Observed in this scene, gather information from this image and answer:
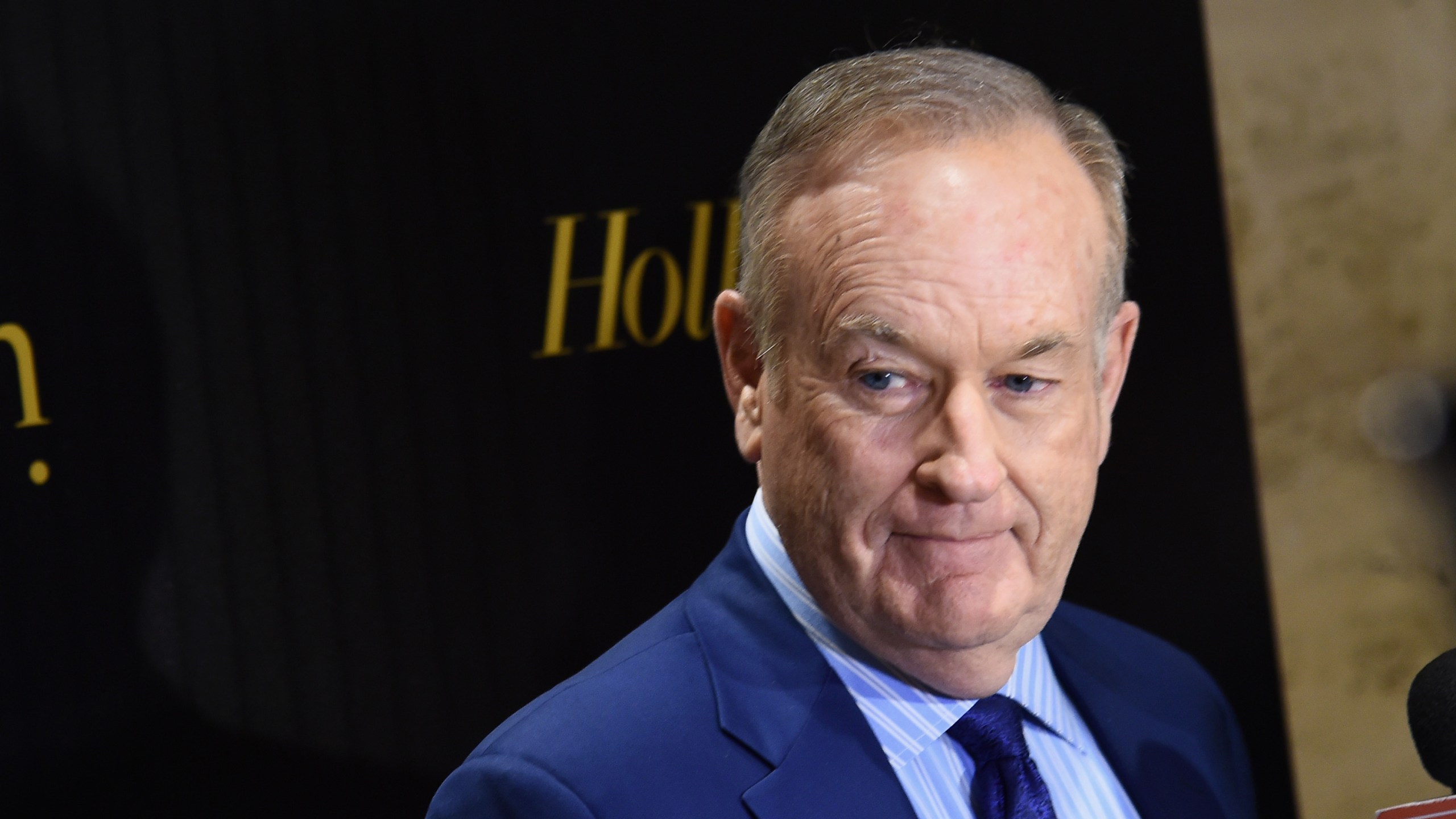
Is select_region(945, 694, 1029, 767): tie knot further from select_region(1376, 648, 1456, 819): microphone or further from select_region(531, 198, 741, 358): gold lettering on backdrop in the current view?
select_region(531, 198, 741, 358): gold lettering on backdrop

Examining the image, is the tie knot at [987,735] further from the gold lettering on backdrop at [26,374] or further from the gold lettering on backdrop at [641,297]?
the gold lettering on backdrop at [26,374]

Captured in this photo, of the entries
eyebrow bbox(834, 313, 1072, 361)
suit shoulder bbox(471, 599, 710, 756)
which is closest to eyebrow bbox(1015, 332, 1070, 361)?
eyebrow bbox(834, 313, 1072, 361)

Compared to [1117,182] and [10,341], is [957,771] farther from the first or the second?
[10,341]

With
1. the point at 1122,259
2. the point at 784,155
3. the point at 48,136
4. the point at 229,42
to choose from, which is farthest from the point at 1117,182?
the point at 48,136

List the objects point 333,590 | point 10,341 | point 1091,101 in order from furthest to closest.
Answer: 1. point 1091,101
2. point 333,590
3. point 10,341

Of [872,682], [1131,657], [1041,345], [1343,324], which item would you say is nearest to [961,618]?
[872,682]

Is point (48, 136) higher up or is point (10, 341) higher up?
point (48, 136)

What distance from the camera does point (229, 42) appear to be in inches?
65.1

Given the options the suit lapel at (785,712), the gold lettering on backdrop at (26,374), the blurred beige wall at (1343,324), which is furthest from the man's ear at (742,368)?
the blurred beige wall at (1343,324)

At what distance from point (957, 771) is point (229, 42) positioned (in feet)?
3.91

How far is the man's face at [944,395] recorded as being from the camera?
112 centimetres

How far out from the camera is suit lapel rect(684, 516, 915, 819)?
1.15 metres

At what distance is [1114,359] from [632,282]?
763 millimetres

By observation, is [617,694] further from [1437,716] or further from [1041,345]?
[1437,716]
